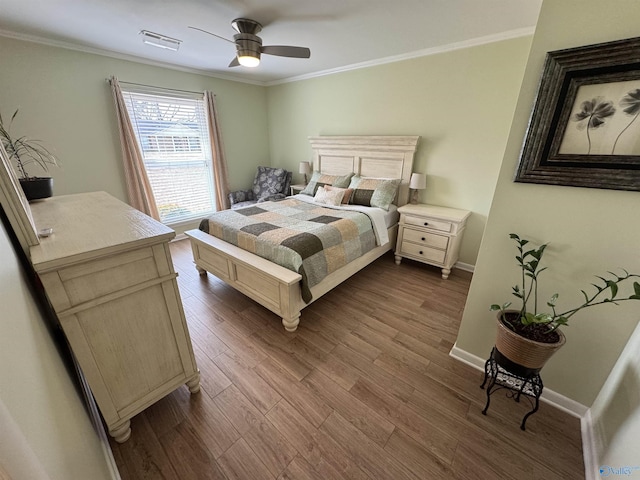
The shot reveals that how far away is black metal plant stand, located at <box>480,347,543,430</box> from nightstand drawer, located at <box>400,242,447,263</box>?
141cm

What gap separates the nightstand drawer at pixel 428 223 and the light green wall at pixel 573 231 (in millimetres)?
1225

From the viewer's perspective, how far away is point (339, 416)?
140 cm

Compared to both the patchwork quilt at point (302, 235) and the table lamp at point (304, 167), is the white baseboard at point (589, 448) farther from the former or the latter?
the table lamp at point (304, 167)

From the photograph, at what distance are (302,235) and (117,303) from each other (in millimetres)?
1309

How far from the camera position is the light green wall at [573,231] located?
1072 millimetres

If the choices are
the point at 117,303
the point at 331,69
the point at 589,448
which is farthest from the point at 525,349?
the point at 331,69

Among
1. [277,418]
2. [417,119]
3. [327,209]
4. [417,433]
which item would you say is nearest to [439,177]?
[417,119]

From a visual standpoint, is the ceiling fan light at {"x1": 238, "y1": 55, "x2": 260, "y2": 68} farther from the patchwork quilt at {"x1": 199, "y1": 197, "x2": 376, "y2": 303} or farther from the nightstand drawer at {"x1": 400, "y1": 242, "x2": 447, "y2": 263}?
the nightstand drawer at {"x1": 400, "y1": 242, "x2": 447, "y2": 263}

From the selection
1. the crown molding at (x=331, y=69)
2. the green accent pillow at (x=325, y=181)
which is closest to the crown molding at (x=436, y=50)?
the crown molding at (x=331, y=69)

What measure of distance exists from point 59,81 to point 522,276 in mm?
4519

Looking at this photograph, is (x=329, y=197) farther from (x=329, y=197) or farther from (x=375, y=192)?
(x=375, y=192)

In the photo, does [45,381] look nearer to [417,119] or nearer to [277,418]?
[277,418]

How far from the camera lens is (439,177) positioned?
3041 mm

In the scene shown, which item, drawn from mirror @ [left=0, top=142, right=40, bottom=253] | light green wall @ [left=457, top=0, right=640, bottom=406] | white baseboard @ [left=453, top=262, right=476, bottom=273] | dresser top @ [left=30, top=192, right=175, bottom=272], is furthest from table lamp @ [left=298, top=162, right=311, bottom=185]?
mirror @ [left=0, top=142, right=40, bottom=253]
